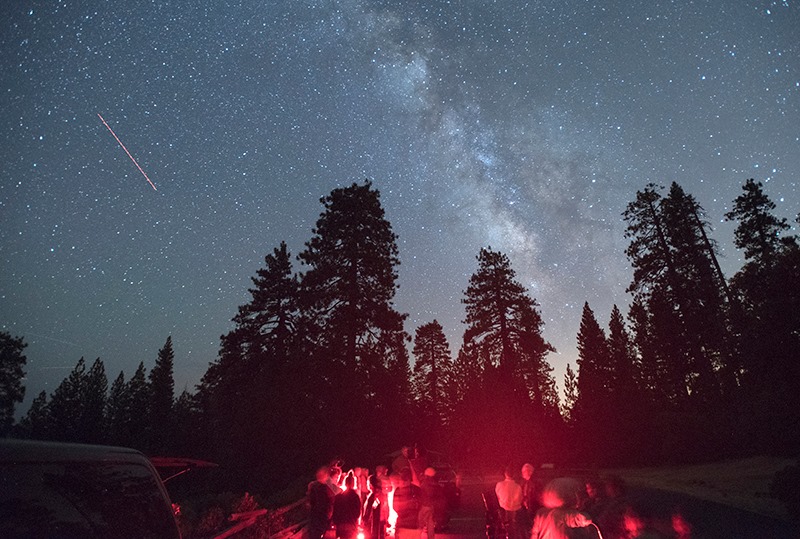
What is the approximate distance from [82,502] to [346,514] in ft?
19.4

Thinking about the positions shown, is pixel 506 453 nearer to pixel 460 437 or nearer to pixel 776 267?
pixel 460 437

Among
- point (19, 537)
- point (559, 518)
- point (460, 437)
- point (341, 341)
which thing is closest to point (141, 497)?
point (19, 537)

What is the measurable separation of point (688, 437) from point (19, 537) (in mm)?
37049

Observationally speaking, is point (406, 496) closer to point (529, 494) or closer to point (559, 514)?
point (529, 494)

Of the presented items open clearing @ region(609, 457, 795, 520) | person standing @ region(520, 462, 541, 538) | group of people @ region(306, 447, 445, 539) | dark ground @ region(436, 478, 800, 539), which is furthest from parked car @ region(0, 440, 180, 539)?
open clearing @ region(609, 457, 795, 520)

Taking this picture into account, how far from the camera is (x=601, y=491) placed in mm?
9719

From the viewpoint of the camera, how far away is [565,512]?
428 cm

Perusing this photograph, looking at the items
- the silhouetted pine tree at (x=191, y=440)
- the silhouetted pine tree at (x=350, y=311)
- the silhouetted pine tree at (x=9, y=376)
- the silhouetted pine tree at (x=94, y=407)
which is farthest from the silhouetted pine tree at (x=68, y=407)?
the silhouetted pine tree at (x=350, y=311)

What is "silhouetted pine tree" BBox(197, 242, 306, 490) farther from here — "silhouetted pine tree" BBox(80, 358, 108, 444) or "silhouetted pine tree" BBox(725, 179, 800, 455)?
"silhouetted pine tree" BBox(80, 358, 108, 444)

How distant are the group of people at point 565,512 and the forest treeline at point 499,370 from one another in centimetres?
1308

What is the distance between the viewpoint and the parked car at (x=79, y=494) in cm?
189

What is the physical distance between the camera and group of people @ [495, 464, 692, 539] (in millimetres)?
4238

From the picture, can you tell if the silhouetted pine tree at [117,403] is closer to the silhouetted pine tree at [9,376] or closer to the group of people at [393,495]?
the silhouetted pine tree at [9,376]

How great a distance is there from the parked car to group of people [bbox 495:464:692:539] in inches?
129
